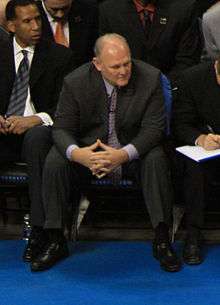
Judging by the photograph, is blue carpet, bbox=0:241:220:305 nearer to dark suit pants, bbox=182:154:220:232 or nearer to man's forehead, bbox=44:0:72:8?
dark suit pants, bbox=182:154:220:232

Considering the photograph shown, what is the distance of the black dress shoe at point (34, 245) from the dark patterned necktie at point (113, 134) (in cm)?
48

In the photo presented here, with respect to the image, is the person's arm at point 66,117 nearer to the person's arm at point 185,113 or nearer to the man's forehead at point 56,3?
the person's arm at point 185,113

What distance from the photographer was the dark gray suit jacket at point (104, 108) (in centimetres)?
376

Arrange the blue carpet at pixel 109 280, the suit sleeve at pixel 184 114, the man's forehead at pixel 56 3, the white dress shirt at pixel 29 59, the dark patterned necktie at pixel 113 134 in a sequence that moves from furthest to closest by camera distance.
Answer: the man's forehead at pixel 56 3
the white dress shirt at pixel 29 59
the suit sleeve at pixel 184 114
the dark patterned necktie at pixel 113 134
the blue carpet at pixel 109 280

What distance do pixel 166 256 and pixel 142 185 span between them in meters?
0.38

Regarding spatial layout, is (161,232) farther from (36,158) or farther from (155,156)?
(36,158)

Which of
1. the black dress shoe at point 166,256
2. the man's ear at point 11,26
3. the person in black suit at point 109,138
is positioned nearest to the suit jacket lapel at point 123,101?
the person in black suit at point 109,138

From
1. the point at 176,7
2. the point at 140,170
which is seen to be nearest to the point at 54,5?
the point at 176,7

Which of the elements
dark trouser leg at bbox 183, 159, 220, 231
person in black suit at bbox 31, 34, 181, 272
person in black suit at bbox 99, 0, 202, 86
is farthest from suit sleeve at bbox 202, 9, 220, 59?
dark trouser leg at bbox 183, 159, 220, 231

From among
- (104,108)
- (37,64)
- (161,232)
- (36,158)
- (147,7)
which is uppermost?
(147,7)

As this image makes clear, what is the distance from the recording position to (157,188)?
11.8ft

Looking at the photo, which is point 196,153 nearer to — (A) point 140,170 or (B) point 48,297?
(A) point 140,170

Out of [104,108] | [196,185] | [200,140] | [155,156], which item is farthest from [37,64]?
[196,185]

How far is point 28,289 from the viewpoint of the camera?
3410 mm
